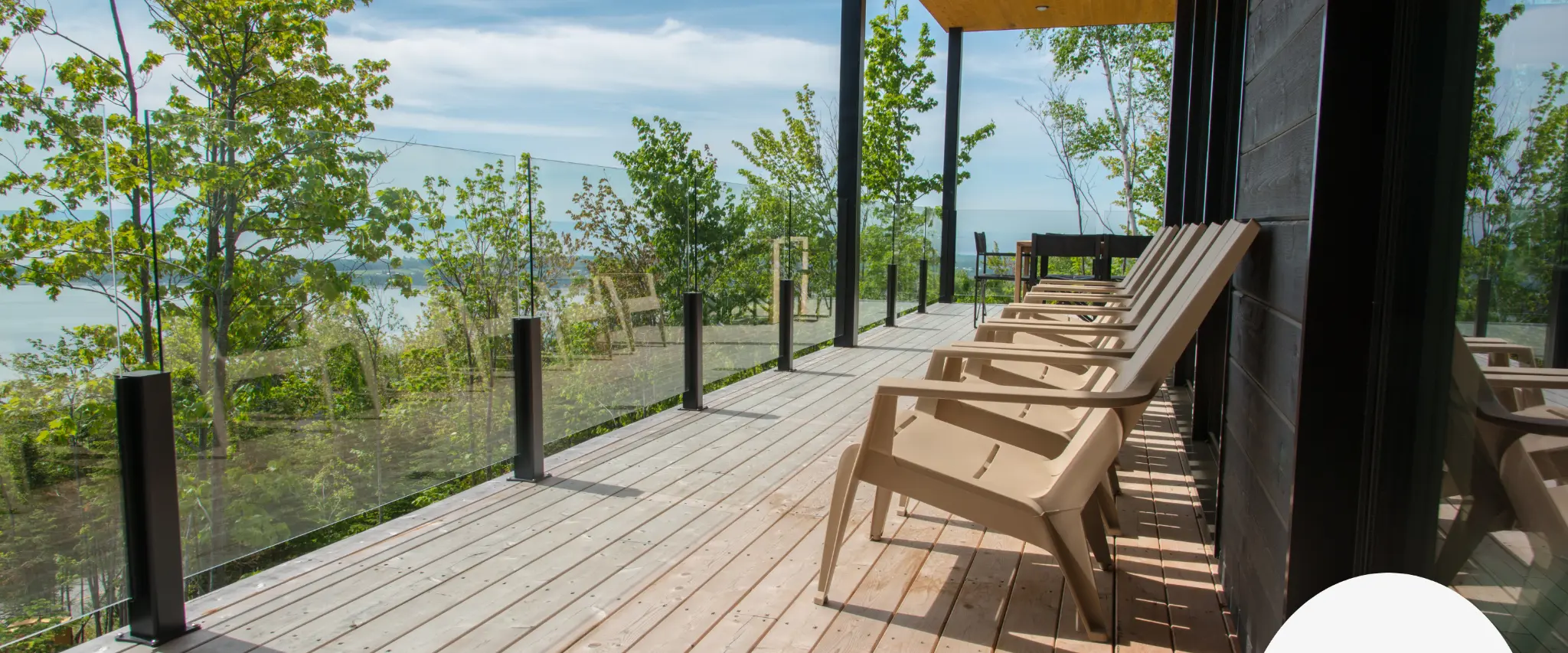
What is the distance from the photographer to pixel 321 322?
2.54 metres

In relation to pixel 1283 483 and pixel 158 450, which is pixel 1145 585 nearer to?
pixel 1283 483

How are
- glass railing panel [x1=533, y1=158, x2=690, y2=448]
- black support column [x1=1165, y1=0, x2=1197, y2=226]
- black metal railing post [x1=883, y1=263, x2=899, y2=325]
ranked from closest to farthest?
glass railing panel [x1=533, y1=158, x2=690, y2=448] → black support column [x1=1165, y1=0, x2=1197, y2=226] → black metal railing post [x1=883, y1=263, x2=899, y2=325]

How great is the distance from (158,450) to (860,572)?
66.7 inches

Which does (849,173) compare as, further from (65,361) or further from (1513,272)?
(1513,272)

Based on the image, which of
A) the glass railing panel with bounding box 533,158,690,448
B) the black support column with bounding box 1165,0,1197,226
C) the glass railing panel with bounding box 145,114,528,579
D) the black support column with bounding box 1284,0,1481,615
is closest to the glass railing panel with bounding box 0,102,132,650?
the glass railing panel with bounding box 145,114,528,579

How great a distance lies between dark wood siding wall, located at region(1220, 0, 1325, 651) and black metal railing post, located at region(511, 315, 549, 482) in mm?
2280

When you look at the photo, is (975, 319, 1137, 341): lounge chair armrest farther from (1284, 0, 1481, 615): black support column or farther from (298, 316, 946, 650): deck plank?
(1284, 0, 1481, 615): black support column

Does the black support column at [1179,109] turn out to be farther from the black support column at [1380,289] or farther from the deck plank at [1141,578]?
the black support column at [1380,289]

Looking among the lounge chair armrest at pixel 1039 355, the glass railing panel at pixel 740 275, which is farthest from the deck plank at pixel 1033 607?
the glass railing panel at pixel 740 275

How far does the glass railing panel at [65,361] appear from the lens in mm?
1900

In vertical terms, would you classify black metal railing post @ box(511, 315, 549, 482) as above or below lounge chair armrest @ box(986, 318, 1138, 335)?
below

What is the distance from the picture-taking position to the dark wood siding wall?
1.58 m

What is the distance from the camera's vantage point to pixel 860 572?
8.10 ft

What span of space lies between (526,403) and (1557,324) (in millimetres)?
3043
